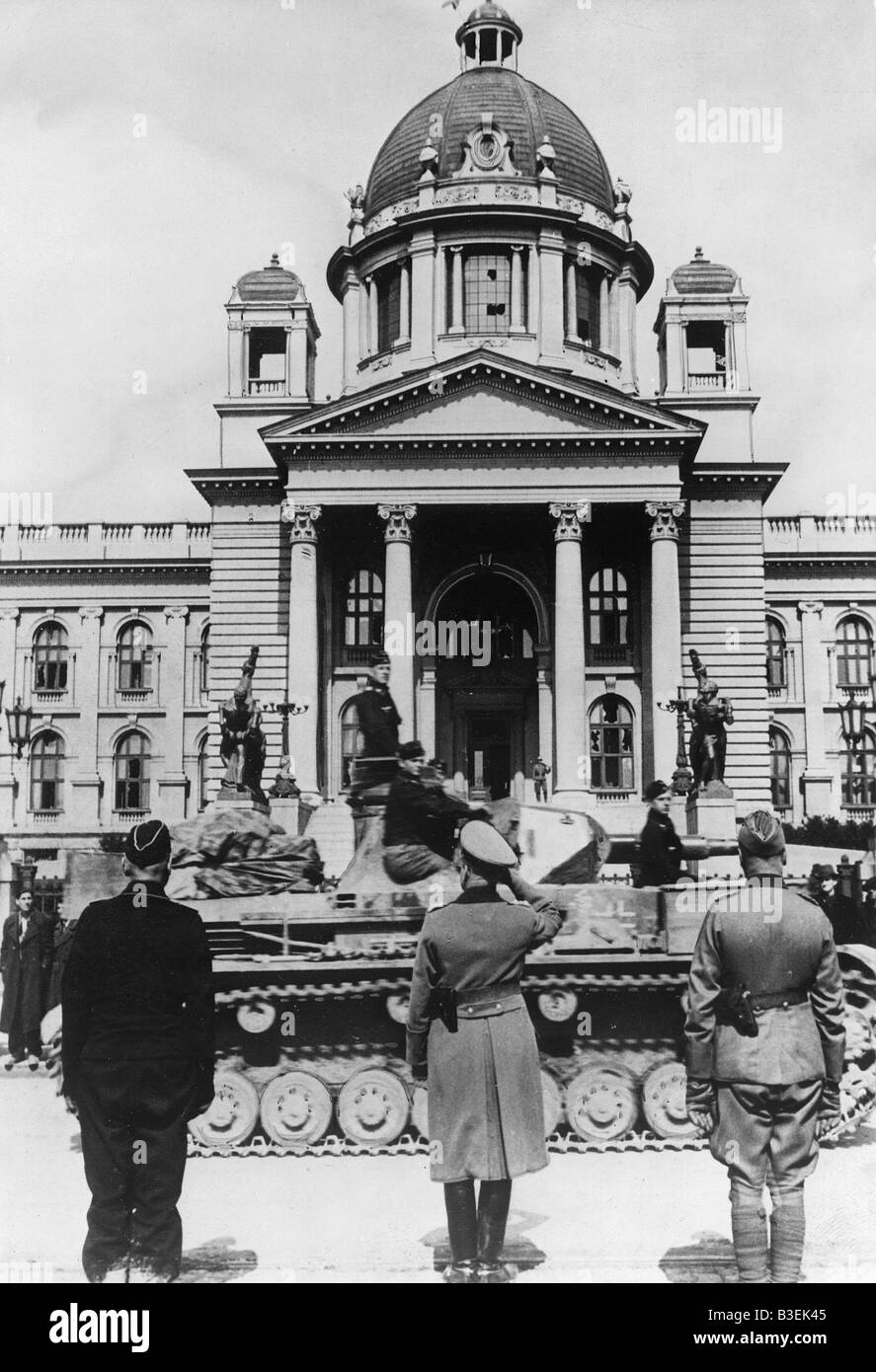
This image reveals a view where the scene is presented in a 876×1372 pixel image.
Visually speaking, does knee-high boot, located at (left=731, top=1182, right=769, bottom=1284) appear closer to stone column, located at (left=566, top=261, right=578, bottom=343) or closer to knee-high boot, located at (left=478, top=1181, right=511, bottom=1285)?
knee-high boot, located at (left=478, top=1181, right=511, bottom=1285)

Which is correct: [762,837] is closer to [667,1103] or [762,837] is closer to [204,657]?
[667,1103]

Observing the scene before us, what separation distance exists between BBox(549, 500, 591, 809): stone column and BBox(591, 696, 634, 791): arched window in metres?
2.20

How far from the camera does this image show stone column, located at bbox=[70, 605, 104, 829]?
30844 millimetres

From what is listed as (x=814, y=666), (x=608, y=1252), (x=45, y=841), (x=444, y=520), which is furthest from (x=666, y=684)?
(x=608, y=1252)

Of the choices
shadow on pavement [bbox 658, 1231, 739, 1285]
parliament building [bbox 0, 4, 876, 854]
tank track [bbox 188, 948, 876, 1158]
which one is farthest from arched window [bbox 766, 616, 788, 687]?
shadow on pavement [bbox 658, 1231, 739, 1285]

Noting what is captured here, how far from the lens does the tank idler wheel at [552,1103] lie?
11.2 m

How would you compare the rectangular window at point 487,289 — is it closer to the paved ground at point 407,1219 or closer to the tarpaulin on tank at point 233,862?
the tarpaulin on tank at point 233,862

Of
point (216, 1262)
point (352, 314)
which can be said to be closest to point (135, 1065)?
point (216, 1262)

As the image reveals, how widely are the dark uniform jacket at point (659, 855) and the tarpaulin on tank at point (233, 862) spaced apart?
2995mm

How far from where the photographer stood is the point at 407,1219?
8.79 m

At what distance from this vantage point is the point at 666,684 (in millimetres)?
31266

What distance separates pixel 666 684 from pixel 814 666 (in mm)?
9285

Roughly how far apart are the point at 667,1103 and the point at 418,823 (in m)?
3.11
